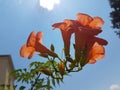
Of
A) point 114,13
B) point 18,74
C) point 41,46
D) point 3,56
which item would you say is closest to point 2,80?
point 3,56

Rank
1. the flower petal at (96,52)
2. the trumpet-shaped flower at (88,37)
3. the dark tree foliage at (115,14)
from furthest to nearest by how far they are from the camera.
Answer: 1. the dark tree foliage at (115,14)
2. the flower petal at (96,52)
3. the trumpet-shaped flower at (88,37)

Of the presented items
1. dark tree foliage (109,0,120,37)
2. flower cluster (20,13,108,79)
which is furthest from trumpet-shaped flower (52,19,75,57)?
dark tree foliage (109,0,120,37)

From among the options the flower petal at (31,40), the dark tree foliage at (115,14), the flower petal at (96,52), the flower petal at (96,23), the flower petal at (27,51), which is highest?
the dark tree foliage at (115,14)

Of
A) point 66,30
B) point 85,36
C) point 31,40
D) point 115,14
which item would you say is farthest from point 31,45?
point 115,14

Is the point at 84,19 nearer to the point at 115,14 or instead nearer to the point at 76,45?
the point at 76,45

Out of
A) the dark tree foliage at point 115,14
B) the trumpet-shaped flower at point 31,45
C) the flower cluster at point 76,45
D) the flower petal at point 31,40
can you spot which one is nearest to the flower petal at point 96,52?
the flower cluster at point 76,45

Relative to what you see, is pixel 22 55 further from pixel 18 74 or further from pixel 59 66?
pixel 18 74

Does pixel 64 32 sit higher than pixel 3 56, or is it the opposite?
pixel 3 56

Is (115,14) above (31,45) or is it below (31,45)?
above

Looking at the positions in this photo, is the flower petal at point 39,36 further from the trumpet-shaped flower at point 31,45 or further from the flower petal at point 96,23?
the flower petal at point 96,23

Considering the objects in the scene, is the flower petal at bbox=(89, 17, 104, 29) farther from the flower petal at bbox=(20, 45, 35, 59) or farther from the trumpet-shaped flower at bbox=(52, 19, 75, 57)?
the flower petal at bbox=(20, 45, 35, 59)

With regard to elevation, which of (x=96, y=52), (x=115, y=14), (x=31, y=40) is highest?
(x=115, y=14)
